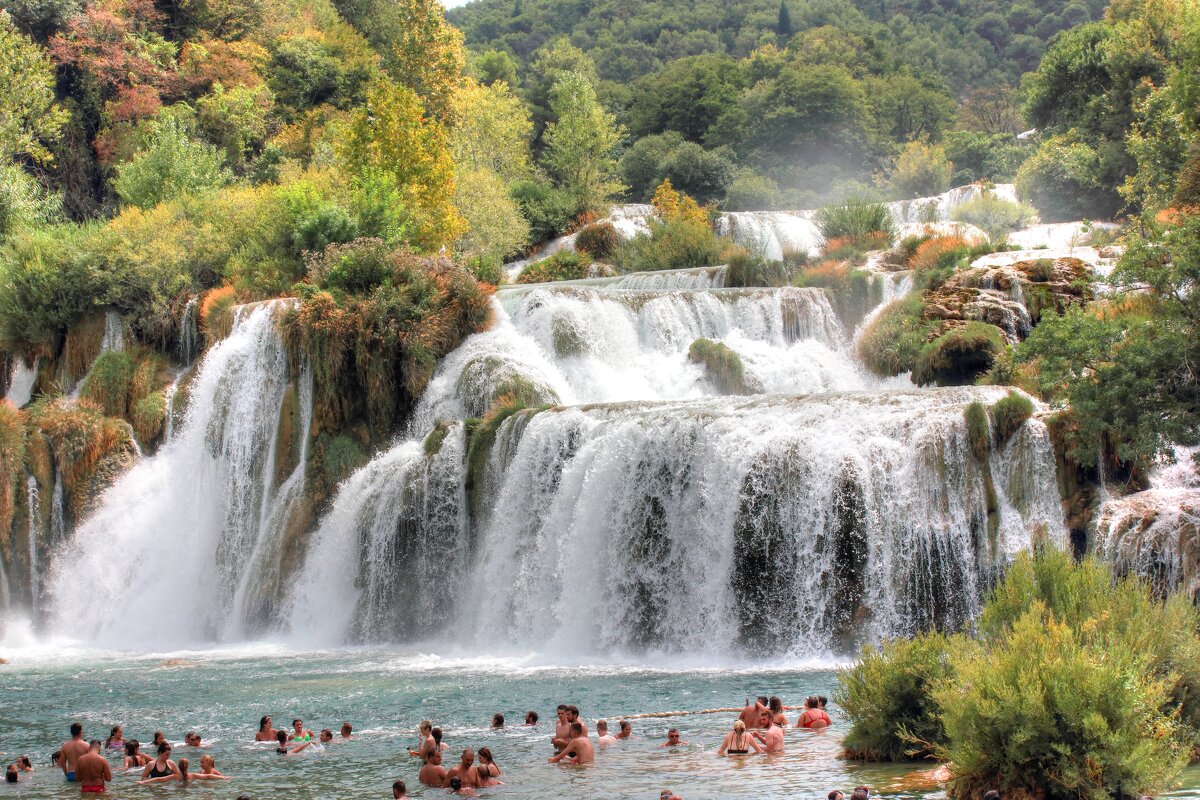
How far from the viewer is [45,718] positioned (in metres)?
16.1

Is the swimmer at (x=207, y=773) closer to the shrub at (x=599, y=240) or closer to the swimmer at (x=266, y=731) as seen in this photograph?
Answer: the swimmer at (x=266, y=731)

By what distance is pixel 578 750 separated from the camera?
12.4 metres

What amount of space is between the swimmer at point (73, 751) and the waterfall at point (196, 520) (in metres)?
12.3

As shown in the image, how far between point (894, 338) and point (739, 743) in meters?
15.0

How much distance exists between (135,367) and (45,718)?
14.5 metres

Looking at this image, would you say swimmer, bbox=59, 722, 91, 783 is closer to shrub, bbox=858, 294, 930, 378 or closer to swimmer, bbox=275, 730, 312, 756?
swimmer, bbox=275, 730, 312, 756

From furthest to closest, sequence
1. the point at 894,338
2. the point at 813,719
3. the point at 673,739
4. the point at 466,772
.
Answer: the point at 894,338 → the point at 813,719 → the point at 673,739 → the point at 466,772

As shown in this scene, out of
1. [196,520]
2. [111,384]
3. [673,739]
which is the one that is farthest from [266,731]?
[111,384]

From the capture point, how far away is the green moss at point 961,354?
23203mm

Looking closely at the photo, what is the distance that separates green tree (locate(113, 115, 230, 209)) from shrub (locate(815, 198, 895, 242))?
19.6 meters

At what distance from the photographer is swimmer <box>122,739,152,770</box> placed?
1316 centimetres

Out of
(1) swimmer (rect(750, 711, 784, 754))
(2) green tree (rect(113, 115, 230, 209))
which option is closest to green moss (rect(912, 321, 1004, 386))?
(1) swimmer (rect(750, 711, 784, 754))

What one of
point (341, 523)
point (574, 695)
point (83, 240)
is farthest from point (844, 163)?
point (574, 695)

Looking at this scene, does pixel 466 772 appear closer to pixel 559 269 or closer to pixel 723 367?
pixel 723 367
